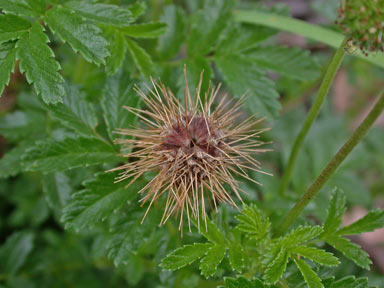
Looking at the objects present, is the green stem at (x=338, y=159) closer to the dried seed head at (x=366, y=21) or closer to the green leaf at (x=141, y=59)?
the dried seed head at (x=366, y=21)

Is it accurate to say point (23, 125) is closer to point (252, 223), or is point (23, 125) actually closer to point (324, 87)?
point (252, 223)

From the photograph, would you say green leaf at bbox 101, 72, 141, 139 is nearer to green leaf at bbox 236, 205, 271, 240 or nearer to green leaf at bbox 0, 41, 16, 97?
green leaf at bbox 0, 41, 16, 97

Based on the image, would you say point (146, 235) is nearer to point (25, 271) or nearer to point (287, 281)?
point (287, 281)

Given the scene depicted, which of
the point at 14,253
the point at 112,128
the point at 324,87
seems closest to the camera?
the point at 324,87

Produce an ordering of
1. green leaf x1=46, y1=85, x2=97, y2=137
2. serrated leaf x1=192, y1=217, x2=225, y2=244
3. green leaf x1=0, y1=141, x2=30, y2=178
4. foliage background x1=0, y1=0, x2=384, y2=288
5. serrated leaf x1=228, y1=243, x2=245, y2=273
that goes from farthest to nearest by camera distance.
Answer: green leaf x1=0, y1=141, x2=30, y2=178 → green leaf x1=46, y1=85, x2=97, y2=137 → foliage background x1=0, y1=0, x2=384, y2=288 → serrated leaf x1=192, y1=217, x2=225, y2=244 → serrated leaf x1=228, y1=243, x2=245, y2=273

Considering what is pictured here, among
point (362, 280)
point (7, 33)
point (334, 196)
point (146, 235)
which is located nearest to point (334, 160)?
point (334, 196)

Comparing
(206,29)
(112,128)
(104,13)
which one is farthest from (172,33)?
(112,128)

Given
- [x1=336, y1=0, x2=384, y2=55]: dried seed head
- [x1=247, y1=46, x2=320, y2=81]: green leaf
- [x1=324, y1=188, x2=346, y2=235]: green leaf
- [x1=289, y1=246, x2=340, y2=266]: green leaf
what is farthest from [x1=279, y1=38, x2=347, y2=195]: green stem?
[x1=289, y1=246, x2=340, y2=266]: green leaf
